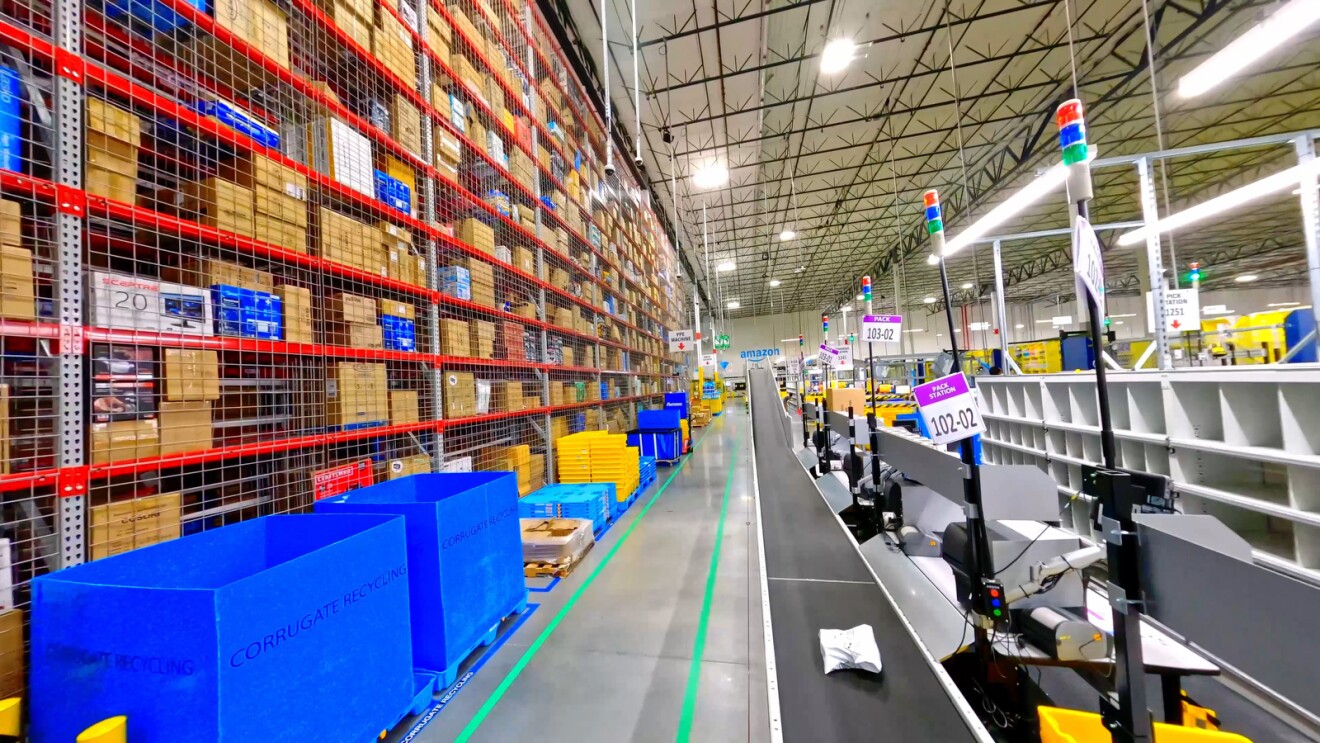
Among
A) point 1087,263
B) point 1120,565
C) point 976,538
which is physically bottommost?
point 976,538

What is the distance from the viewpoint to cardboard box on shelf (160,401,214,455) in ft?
7.16

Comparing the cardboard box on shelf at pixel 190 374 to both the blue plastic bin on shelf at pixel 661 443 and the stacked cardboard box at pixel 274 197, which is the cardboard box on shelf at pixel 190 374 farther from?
the blue plastic bin on shelf at pixel 661 443

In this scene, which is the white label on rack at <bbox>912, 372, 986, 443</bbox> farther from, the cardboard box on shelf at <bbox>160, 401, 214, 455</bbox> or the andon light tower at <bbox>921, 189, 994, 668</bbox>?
the cardboard box on shelf at <bbox>160, 401, 214, 455</bbox>

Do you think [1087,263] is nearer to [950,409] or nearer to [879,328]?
[950,409]

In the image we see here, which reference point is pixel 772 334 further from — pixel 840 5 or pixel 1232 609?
pixel 1232 609

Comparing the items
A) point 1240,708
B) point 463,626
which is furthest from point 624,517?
point 1240,708

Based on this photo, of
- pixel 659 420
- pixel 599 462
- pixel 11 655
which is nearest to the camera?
pixel 11 655

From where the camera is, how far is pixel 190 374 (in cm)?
229

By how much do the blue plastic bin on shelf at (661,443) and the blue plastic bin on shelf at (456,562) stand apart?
5472mm

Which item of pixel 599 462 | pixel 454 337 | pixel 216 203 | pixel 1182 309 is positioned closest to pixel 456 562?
pixel 216 203

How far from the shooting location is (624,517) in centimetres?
527

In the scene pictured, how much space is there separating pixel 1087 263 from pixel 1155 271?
13.3 feet

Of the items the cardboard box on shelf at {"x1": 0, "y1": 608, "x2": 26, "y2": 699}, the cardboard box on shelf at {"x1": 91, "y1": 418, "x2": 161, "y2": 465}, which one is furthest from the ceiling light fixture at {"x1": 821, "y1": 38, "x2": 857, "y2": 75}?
the cardboard box on shelf at {"x1": 0, "y1": 608, "x2": 26, "y2": 699}

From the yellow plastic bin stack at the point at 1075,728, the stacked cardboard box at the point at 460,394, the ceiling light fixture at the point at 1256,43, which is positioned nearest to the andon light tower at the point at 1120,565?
the yellow plastic bin stack at the point at 1075,728
